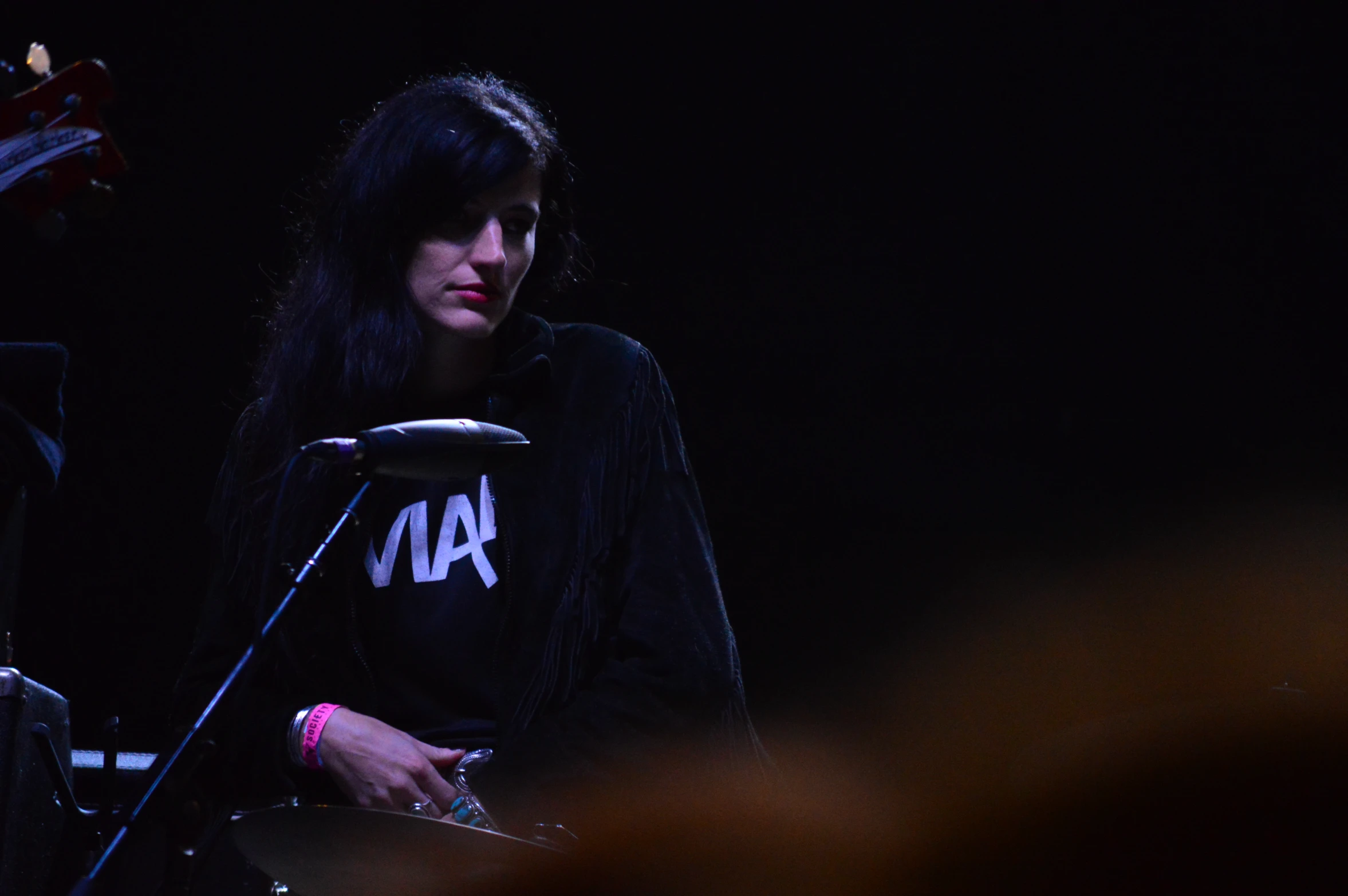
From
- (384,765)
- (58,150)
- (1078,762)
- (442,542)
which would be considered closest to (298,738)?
(384,765)

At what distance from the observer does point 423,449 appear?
125cm

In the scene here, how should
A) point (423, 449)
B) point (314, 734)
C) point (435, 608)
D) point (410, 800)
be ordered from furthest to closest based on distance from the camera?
point (435, 608)
point (314, 734)
point (410, 800)
point (423, 449)

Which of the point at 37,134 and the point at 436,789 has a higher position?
the point at 37,134

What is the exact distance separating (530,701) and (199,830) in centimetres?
45

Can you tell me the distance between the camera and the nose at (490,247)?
179 cm

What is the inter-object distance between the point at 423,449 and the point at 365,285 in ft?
2.45

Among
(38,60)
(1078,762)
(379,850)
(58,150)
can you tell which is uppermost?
(38,60)

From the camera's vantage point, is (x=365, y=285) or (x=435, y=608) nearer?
(x=435, y=608)

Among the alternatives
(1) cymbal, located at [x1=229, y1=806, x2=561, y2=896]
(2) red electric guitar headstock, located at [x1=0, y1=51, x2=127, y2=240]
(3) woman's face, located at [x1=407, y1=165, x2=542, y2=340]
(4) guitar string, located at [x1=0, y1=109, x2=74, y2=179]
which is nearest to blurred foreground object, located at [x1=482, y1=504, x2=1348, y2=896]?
(1) cymbal, located at [x1=229, y1=806, x2=561, y2=896]

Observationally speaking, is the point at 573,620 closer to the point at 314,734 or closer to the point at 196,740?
the point at 314,734

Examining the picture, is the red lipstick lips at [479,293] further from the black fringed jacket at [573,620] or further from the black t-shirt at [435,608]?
the black t-shirt at [435,608]

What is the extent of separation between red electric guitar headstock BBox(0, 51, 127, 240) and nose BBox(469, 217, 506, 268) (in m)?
0.49

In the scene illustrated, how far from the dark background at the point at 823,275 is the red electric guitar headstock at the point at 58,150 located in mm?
1092

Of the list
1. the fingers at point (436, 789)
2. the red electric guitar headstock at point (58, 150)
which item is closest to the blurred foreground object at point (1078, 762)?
the fingers at point (436, 789)
